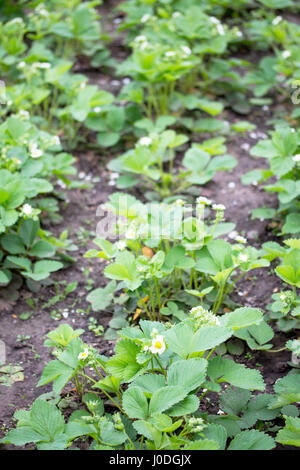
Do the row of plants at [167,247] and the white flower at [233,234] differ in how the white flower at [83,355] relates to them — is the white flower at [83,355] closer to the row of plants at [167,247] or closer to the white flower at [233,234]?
the row of plants at [167,247]

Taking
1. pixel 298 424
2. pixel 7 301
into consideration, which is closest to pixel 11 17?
pixel 7 301

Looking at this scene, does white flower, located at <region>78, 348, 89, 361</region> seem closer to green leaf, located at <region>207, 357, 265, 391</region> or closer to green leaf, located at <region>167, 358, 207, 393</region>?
green leaf, located at <region>167, 358, 207, 393</region>

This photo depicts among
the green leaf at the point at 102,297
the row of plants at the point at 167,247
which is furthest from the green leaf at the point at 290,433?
the green leaf at the point at 102,297

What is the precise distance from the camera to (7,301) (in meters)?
2.73

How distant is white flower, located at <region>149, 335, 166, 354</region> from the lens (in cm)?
191

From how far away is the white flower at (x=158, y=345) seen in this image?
6.27ft

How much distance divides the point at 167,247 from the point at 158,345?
80cm

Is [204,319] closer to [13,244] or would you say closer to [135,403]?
[135,403]

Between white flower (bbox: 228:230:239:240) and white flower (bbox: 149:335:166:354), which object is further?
white flower (bbox: 228:230:239:240)

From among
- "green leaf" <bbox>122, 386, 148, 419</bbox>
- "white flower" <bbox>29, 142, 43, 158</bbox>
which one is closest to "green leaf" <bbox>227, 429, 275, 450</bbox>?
"green leaf" <bbox>122, 386, 148, 419</bbox>

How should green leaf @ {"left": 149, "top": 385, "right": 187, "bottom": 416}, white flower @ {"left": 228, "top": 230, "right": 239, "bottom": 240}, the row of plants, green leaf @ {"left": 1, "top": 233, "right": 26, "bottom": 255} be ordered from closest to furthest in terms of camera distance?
1. green leaf @ {"left": 149, "top": 385, "right": 187, "bottom": 416}
2. the row of plants
3. green leaf @ {"left": 1, "top": 233, "right": 26, "bottom": 255}
4. white flower @ {"left": 228, "top": 230, "right": 239, "bottom": 240}

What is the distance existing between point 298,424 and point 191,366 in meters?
0.42

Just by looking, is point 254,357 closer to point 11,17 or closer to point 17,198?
point 17,198

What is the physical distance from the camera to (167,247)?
2.64 meters
